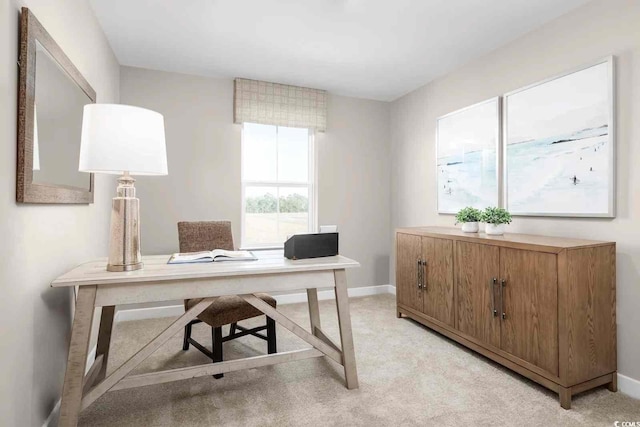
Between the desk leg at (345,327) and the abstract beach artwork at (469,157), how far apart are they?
1729 mm

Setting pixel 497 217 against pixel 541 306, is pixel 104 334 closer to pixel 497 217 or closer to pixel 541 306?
pixel 541 306

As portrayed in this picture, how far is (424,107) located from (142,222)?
325 cm

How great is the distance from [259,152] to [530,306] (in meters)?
2.93

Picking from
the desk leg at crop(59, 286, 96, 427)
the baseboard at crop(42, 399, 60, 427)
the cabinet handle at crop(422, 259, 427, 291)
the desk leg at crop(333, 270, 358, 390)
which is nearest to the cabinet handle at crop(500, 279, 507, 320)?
the cabinet handle at crop(422, 259, 427, 291)

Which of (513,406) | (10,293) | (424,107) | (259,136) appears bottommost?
(513,406)

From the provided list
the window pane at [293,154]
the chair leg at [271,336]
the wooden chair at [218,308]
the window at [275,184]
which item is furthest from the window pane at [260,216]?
the chair leg at [271,336]

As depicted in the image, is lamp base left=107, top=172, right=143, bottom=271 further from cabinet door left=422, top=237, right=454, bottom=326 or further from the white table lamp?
cabinet door left=422, top=237, right=454, bottom=326

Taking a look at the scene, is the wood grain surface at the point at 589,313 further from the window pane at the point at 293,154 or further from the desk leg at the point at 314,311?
the window pane at the point at 293,154

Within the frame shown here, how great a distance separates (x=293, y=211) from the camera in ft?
13.0

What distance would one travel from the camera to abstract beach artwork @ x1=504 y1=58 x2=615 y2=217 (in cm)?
211

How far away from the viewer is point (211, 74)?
3.49 metres

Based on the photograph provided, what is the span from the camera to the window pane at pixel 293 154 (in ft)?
12.8

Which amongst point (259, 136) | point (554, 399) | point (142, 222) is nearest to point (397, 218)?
point (259, 136)

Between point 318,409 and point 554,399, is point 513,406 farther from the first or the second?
point 318,409
